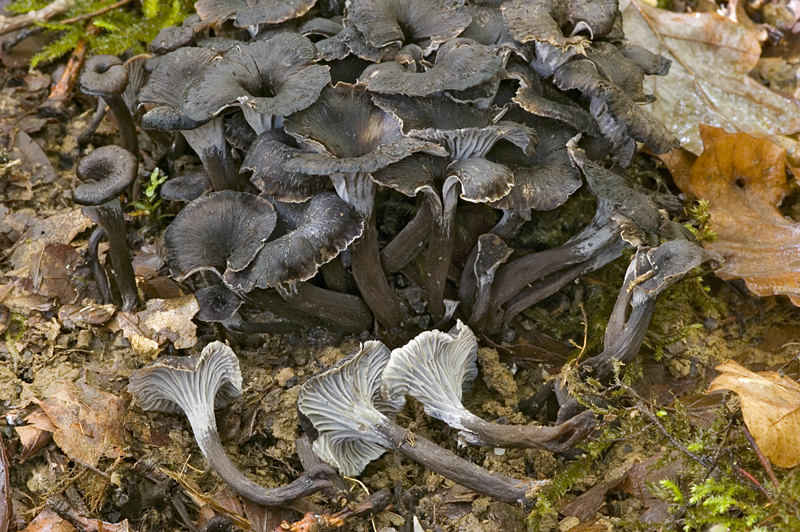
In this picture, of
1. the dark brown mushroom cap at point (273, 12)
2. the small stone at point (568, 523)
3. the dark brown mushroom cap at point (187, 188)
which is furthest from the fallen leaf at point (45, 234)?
the small stone at point (568, 523)

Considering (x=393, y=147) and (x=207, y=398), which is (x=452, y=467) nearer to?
(x=207, y=398)

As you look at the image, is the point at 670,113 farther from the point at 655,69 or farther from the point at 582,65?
the point at 582,65

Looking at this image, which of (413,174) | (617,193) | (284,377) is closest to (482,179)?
(413,174)

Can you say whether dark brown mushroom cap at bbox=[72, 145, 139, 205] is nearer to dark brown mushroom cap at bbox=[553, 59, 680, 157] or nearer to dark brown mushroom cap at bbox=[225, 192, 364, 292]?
dark brown mushroom cap at bbox=[225, 192, 364, 292]

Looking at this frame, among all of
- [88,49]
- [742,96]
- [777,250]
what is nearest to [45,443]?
[88,49]

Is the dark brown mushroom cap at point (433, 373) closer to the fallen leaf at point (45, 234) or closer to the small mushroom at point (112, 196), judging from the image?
the small mushroom at point (112, 196)

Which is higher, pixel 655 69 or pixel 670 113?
pixel 655 69

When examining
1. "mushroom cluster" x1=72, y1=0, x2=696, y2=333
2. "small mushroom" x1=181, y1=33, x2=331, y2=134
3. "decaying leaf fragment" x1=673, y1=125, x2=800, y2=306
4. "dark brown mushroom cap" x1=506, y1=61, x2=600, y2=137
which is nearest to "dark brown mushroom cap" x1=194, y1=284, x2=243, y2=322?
"mushroom cluster" x1=72, y1=0, x2=696, y2=333
